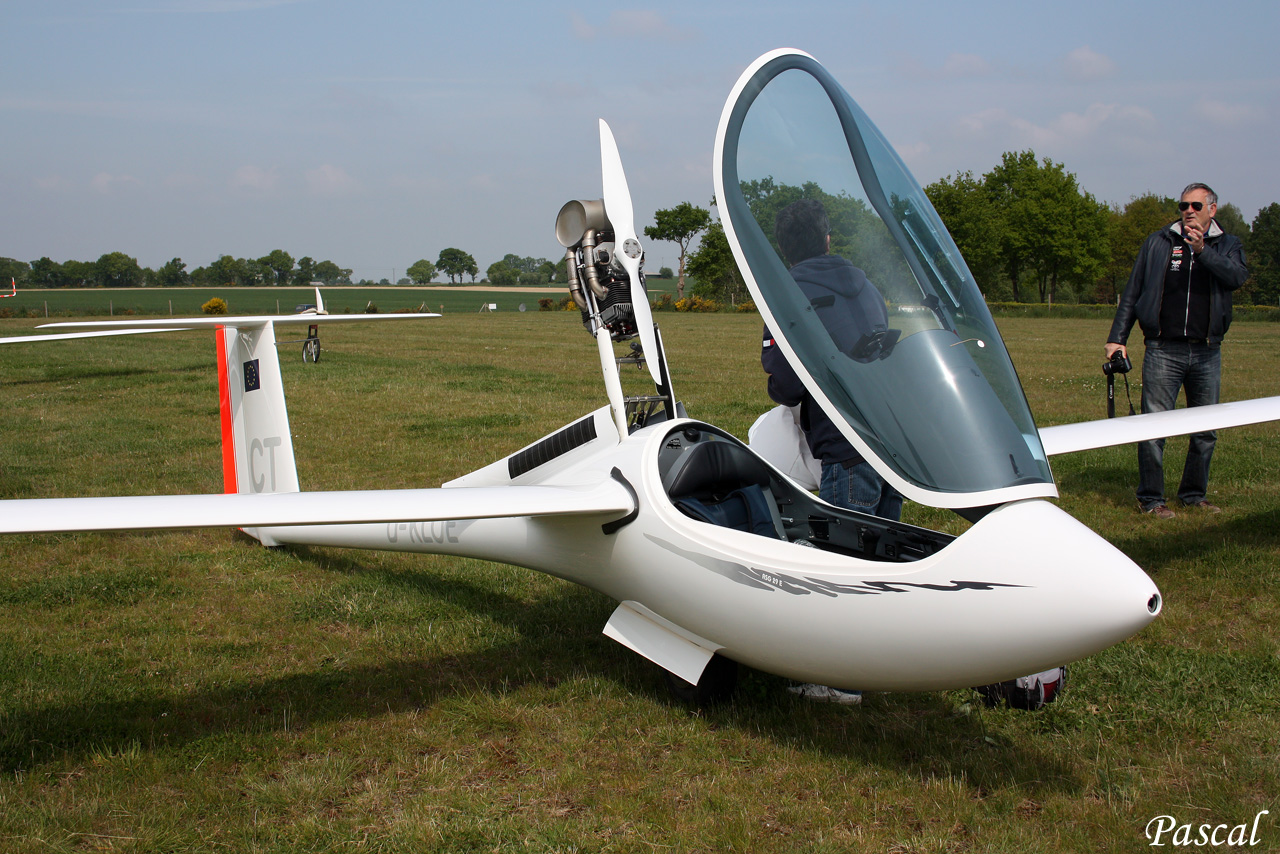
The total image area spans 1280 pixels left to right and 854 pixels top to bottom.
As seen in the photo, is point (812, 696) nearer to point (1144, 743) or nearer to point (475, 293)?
point (1144, 743)

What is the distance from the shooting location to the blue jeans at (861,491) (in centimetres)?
443

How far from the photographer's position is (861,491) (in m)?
4.44

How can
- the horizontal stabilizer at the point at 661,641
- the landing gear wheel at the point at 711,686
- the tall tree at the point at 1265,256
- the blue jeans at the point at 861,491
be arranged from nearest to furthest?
the horizontal stabilizer at the point at 661,641, the landing gear wheel at the point at 711,686, the blue jeans at the point at 861,491, the tall tree at the point at 1265,256

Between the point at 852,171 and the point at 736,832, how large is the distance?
235cm

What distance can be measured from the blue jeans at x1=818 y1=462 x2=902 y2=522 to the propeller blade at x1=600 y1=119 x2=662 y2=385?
3.47ft

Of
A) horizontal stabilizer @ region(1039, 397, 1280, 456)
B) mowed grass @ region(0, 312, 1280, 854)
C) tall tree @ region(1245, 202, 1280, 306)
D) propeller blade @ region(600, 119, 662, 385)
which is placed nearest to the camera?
mowed grass @ region(0, 312, 1280, 854)

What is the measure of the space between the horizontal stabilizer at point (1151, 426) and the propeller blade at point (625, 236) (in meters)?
2.36

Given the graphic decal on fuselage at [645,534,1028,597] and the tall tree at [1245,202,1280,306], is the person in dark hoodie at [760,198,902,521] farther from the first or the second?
the tall tree at [1245,202,1280,306]

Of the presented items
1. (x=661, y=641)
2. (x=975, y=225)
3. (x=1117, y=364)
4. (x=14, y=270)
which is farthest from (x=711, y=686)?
(x=14, y=270)

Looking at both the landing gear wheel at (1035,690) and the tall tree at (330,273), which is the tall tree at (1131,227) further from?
the tall tree at (330,273)

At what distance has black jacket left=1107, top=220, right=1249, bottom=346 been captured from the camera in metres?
6.43

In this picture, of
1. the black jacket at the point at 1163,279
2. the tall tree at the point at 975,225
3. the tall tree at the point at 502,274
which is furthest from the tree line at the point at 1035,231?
the tall tree at the point at 502,274

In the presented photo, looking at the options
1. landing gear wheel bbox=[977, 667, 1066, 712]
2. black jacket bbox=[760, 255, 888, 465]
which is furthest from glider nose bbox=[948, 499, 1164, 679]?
landing gear wheel bbox=[977, 667, 1066, 712]

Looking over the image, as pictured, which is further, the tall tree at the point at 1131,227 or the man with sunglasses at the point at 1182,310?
the tall tree at the point at 1131,227
